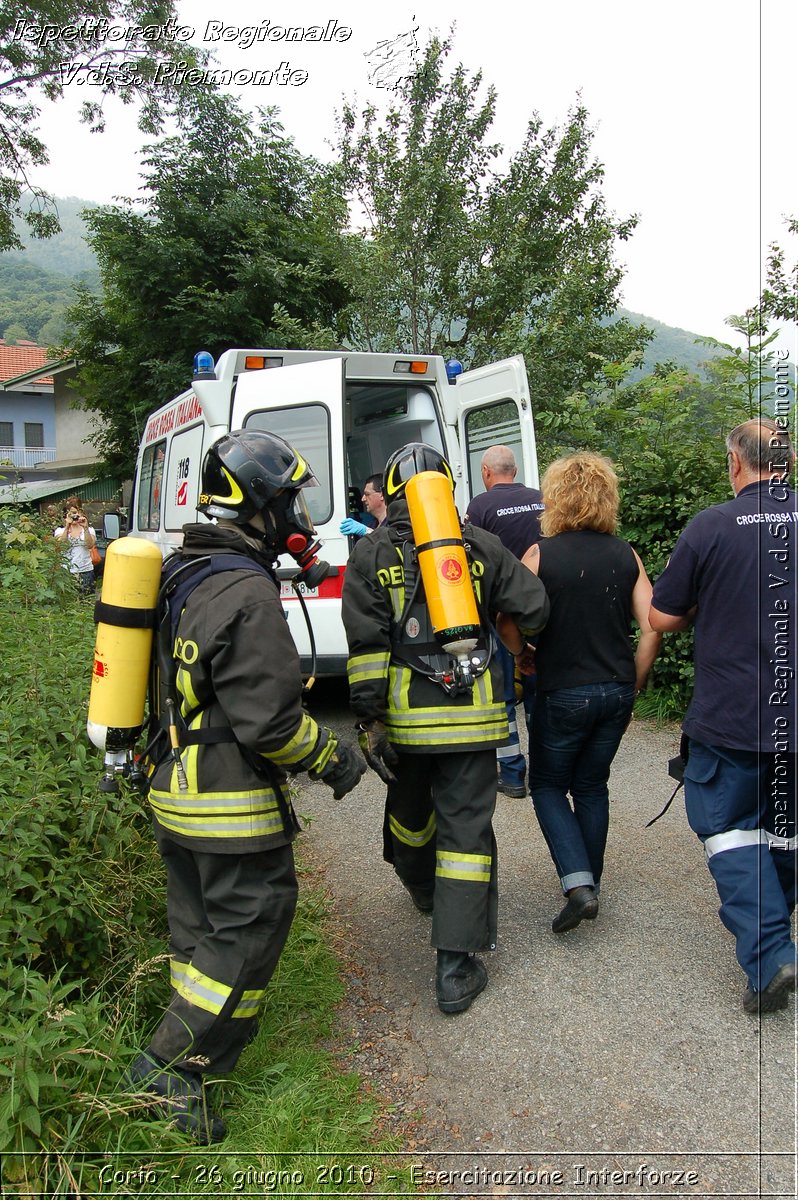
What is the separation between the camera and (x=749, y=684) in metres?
2.96

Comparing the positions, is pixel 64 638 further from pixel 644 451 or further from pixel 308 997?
pixel 644 451

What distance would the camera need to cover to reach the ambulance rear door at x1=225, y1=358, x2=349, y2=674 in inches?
239

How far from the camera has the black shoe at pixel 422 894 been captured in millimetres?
3584

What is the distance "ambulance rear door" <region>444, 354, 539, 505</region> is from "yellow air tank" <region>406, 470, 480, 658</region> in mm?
3421

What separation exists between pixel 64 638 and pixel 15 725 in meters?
1.10

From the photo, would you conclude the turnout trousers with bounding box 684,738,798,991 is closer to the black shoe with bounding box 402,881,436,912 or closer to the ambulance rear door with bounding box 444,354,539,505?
the black shoe with bounding box 402,881,436,912

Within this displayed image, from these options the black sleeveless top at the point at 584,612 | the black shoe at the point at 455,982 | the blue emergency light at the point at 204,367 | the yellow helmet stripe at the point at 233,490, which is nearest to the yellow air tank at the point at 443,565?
the black sleeveless top at the point at 584,612

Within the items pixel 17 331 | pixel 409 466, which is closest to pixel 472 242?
pixel 409 466

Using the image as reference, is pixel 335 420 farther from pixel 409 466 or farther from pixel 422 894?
pixel 422 894

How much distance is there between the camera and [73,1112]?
2.21m

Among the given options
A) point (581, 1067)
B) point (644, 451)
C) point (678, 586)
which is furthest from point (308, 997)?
point (644, 451)

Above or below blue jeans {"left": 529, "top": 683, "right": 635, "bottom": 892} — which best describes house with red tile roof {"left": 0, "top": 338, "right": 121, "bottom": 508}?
above

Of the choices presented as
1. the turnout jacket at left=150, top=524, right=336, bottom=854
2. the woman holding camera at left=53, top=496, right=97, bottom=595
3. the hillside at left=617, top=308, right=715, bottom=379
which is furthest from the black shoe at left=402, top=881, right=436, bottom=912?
the hillside at left=617, top=308, right=715, bottom=379

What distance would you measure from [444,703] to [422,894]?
1030 mm
